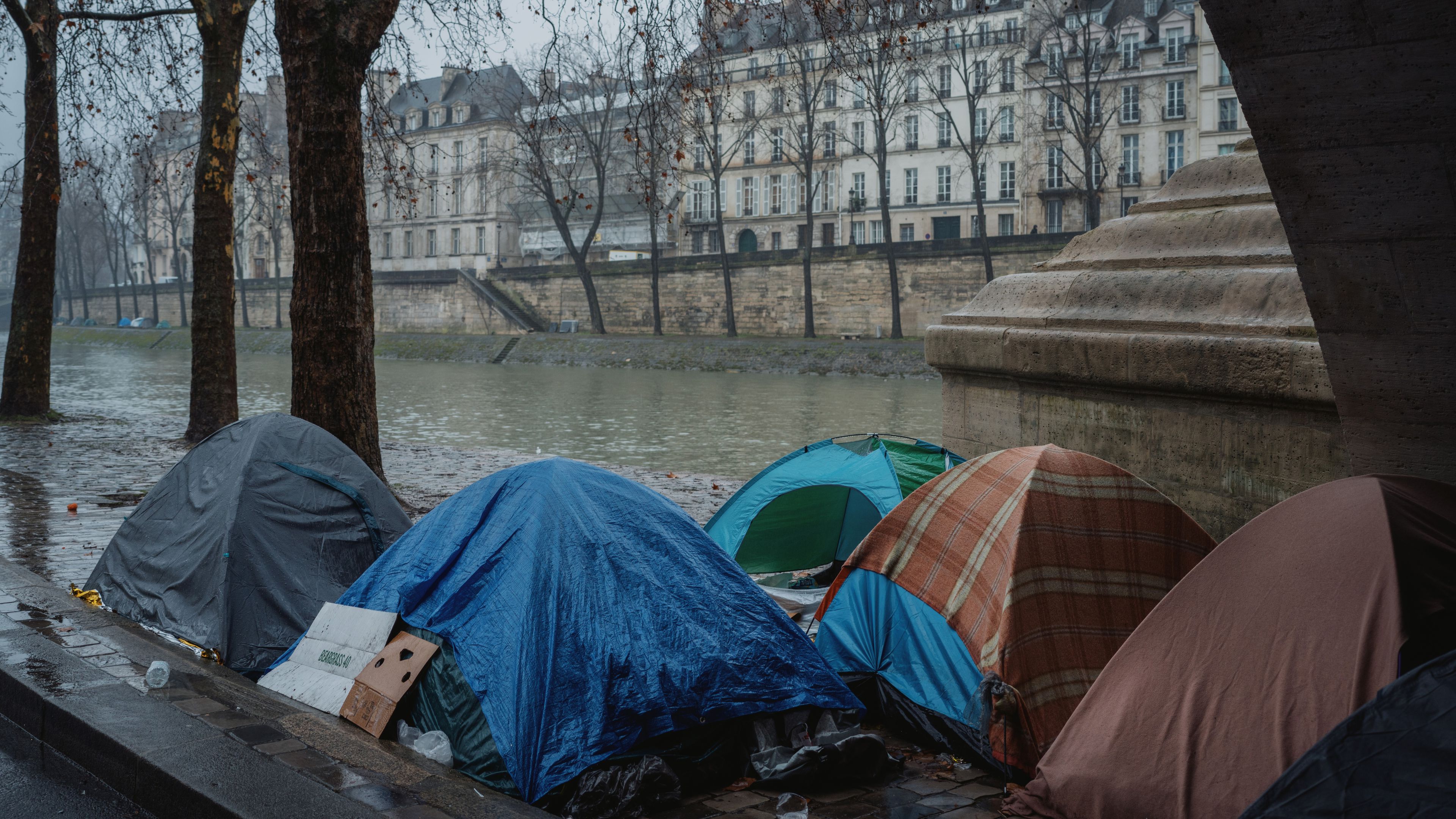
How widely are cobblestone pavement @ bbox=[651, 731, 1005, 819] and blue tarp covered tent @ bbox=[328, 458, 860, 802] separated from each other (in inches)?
11.7

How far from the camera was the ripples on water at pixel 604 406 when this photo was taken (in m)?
16.8

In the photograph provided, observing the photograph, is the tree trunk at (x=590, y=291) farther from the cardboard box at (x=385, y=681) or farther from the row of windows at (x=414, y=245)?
the cardboard box at (x=385, y=681)

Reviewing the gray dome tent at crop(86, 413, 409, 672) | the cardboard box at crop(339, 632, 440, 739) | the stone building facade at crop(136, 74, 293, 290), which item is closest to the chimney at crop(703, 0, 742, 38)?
the gray dome tent at crop(86, 413, 409, 672)

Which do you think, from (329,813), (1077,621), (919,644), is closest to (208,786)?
(329,813)

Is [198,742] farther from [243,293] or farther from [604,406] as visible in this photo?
[243,293]

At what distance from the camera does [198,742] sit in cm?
390

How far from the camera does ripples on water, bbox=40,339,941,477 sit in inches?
660

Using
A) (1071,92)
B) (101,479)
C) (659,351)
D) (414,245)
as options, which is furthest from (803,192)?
(101,479)

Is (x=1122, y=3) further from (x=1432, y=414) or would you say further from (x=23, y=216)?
(x=1432, y=414)

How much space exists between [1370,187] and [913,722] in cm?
247

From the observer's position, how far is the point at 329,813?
3.33m

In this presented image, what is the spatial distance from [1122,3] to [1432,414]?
5412 cm

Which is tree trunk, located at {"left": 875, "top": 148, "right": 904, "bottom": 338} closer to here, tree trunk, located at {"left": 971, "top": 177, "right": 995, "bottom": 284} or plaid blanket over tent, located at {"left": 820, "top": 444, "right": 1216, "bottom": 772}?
tree trunk, located at {"left": 971, "top": 177, "right": 995, "bottom": 284}

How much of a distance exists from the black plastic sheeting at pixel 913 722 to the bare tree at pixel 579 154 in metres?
7.23
